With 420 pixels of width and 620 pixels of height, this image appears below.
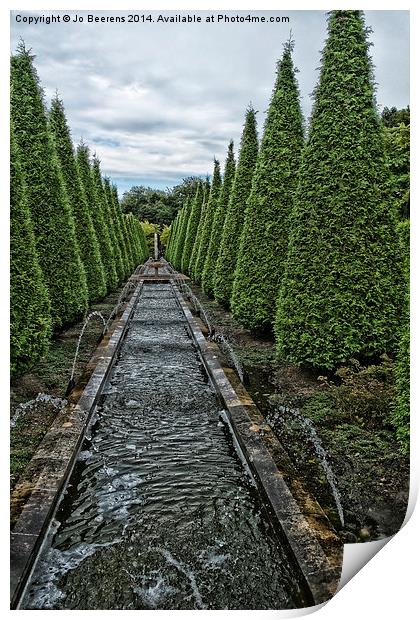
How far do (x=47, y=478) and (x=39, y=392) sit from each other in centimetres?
205

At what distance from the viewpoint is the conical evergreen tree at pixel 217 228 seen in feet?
48.6

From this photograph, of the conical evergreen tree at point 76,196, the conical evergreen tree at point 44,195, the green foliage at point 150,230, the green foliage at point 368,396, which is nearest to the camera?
the green foliage at point 368,396

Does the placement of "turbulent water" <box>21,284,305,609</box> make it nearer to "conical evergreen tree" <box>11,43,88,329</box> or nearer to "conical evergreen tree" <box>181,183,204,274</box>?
"conical evergreen tree" <box>11,43,88,329</box>

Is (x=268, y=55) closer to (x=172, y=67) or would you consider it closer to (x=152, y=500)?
(x=172, y=67)

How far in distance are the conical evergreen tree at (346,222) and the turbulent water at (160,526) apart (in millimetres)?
1646

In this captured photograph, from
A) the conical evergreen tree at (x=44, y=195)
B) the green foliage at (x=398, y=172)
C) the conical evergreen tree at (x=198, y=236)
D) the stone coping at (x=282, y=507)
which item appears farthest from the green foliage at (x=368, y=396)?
the conical evergreen tree at (x=198, y=236)

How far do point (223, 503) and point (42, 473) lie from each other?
4.33 ft

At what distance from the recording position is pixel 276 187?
26.7 ft

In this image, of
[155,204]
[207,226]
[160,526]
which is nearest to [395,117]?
[160,526]

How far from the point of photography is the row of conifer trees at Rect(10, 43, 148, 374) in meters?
4.68

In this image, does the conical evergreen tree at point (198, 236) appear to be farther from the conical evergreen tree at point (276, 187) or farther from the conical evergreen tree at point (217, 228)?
the conical evergreen tree at point (276, 187)

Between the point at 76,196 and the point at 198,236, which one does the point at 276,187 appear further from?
the point at 198,236

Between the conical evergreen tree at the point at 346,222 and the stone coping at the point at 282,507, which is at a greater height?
the conical evergreen tree at the point at 346,222
